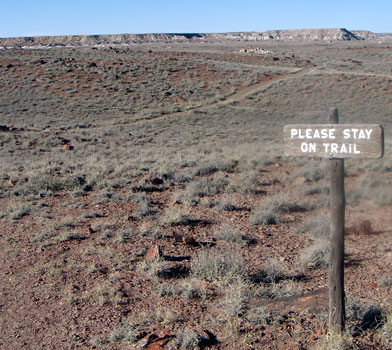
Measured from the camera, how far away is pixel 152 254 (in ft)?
21.3

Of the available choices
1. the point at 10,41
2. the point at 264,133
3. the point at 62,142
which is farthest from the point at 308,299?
the point at 10,41

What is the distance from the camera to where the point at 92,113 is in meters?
33.3

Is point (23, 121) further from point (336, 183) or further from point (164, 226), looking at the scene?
point (336, 183)

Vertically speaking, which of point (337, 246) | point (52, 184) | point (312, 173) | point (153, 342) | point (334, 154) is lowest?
point (153, 342)

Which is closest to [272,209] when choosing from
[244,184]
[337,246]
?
[244,184]

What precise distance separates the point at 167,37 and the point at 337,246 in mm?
162066

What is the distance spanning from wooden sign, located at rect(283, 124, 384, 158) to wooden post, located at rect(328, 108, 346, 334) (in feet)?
0.46

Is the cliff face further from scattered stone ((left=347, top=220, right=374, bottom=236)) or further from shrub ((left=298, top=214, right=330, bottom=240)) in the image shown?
scattered stone ((left=347, top=220, right=374, bottom=236))

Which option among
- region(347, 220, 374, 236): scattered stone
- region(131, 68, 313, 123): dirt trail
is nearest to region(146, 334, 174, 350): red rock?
region(347, 220, 374, 236): scattered stone

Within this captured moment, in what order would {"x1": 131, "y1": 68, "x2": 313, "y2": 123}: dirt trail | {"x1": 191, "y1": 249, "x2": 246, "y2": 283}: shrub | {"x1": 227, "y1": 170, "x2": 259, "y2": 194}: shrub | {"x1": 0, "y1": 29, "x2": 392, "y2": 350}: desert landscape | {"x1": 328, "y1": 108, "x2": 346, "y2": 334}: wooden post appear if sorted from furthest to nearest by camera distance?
{"x1": 131, "y1": 68, "x2": 313, "y2": 123}: dirt trail → {"x1": 227, "y1": 170, "x2": 259, "y2": 194}: shrub → {"x1": 191, "y1": 249, "x2": 246, "y2": 283}: shrub → {"x1": 0, "y1": 29, "x2": 392, "y2": 350}: desert landscape → {"x1": 328, "y1": 108, "x2": 346, "y2": 334}: wooden post

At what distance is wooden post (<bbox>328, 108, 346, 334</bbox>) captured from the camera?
4145 mm

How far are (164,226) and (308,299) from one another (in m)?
3.75

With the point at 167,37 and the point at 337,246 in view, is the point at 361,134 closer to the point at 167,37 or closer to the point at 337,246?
the point at 337,246

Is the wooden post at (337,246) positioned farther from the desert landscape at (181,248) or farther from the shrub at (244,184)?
the shrub at (244,184)
